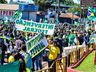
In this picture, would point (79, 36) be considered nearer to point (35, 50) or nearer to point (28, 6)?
point (35, 50)

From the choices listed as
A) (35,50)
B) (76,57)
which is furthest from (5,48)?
(35,50)

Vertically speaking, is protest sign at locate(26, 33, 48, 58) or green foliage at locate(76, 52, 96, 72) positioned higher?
protest sign at locate(26, 33, 48, 58)

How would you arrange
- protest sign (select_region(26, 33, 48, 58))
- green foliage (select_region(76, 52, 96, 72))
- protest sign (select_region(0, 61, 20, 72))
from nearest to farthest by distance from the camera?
protest sign (select_region(0, 61, 20, 72)) → protest sign (select_region(26, 33, 48, 58)) → green foliage (select_region(76, 52, 96, 72))

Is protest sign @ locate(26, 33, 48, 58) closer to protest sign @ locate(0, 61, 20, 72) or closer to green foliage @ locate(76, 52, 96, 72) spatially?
protest sign @ locate(0, 61, 20, 72)

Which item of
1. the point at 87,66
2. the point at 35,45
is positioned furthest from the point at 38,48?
the point at 87,66

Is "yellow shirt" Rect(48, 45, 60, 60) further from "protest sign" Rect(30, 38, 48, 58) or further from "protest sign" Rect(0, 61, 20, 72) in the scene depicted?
"protest sign" Rect(0, 61, 20, 72)

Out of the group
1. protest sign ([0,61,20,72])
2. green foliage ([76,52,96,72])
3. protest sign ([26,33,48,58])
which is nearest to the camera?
protest sign ([0,61,20,72])

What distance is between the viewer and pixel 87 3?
27.8m

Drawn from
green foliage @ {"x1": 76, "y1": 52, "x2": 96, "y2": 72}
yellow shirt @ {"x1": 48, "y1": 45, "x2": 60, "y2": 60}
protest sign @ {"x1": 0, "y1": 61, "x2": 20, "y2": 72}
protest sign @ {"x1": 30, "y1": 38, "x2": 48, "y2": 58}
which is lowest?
green foliage @ {"x1": 76, "y1": 52, "x2": 96, "y2": 72}

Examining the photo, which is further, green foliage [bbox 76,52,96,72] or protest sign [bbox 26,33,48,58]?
green foliage [bbox 76,52,96,72]

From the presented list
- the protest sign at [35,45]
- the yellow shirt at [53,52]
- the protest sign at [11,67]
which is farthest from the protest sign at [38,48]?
the protest sign at [11,67]

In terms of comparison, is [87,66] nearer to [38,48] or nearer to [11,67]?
[38,48]

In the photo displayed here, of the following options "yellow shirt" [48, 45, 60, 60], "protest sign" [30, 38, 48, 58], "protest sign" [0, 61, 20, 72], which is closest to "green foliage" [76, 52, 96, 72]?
"yellow shirt" [48, 45, 60, 60]

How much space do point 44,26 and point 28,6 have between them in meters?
44.1
